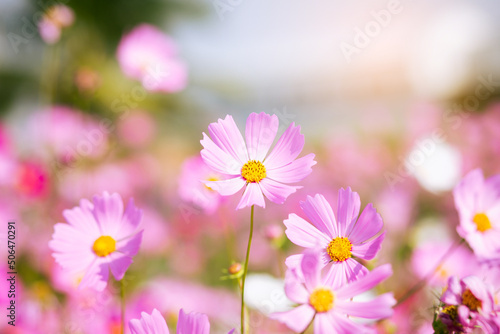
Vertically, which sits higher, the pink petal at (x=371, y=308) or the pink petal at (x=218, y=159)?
the pink petal at (x=218, y=159)

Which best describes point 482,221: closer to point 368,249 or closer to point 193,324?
point 368,249

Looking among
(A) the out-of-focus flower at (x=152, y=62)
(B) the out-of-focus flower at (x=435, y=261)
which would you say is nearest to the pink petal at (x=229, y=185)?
(B) the out-of-focus flower at (x=435, y=261)

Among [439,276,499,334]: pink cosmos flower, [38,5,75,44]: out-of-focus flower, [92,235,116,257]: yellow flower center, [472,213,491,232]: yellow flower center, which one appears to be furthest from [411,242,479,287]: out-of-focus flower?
[38,5,75,44]: out-of-focus flower

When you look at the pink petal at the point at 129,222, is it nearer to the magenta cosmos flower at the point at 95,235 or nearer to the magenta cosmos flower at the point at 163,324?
the magenta cosmos flower at the point at 95,235

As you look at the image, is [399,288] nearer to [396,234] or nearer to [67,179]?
[396,234]

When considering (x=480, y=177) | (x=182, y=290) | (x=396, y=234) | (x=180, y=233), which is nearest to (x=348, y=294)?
(x=480, y=177)

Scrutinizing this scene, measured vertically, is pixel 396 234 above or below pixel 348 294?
above

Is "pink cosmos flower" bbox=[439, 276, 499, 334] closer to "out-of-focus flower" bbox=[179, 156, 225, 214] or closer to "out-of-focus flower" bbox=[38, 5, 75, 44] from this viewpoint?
"out-of-focus flower" bbox=[179, 156, 225, 214]
